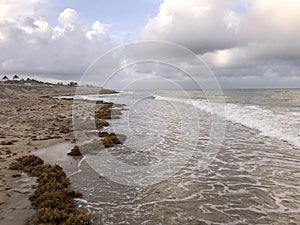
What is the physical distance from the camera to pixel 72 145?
57.3ft

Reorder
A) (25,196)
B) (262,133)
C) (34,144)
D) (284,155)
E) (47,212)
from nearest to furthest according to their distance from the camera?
(47,212) < (25,196) < (284,155) < (34,144) < (262,133)

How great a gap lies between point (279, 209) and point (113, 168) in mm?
7370

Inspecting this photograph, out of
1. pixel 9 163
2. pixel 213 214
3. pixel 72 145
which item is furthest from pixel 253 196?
pixel 72 145

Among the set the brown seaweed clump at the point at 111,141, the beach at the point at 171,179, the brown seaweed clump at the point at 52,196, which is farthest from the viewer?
the brown seaweed clump at the point at 111,141

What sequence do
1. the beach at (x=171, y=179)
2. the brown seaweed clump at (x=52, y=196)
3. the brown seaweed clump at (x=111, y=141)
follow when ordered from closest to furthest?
the brown seaweed clump at (x=52, y=196) < the beach at (x=171, y=179) < the brown seaweed clump at (x=111, y=141)

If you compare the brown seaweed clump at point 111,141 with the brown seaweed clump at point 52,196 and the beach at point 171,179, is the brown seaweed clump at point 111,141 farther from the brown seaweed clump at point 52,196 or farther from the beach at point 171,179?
the brown seaweed clump at point 52,196

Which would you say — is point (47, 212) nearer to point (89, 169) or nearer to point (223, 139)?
point (89, 169)

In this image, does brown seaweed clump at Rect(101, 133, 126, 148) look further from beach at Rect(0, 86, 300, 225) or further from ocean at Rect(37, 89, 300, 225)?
ocean at Rect(37, 89, 300, 225)

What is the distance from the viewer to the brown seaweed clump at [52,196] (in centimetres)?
737

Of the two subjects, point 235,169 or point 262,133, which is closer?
point 235,169

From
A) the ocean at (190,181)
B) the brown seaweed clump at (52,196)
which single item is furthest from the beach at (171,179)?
the brown seaweed clump at (52,196)

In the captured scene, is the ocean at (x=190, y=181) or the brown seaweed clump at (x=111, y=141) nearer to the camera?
the ocean at (x=190, y=181)

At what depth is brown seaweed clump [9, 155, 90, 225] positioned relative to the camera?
7.37 metres

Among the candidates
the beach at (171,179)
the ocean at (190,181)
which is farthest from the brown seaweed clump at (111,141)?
the ocean at (190,181)
